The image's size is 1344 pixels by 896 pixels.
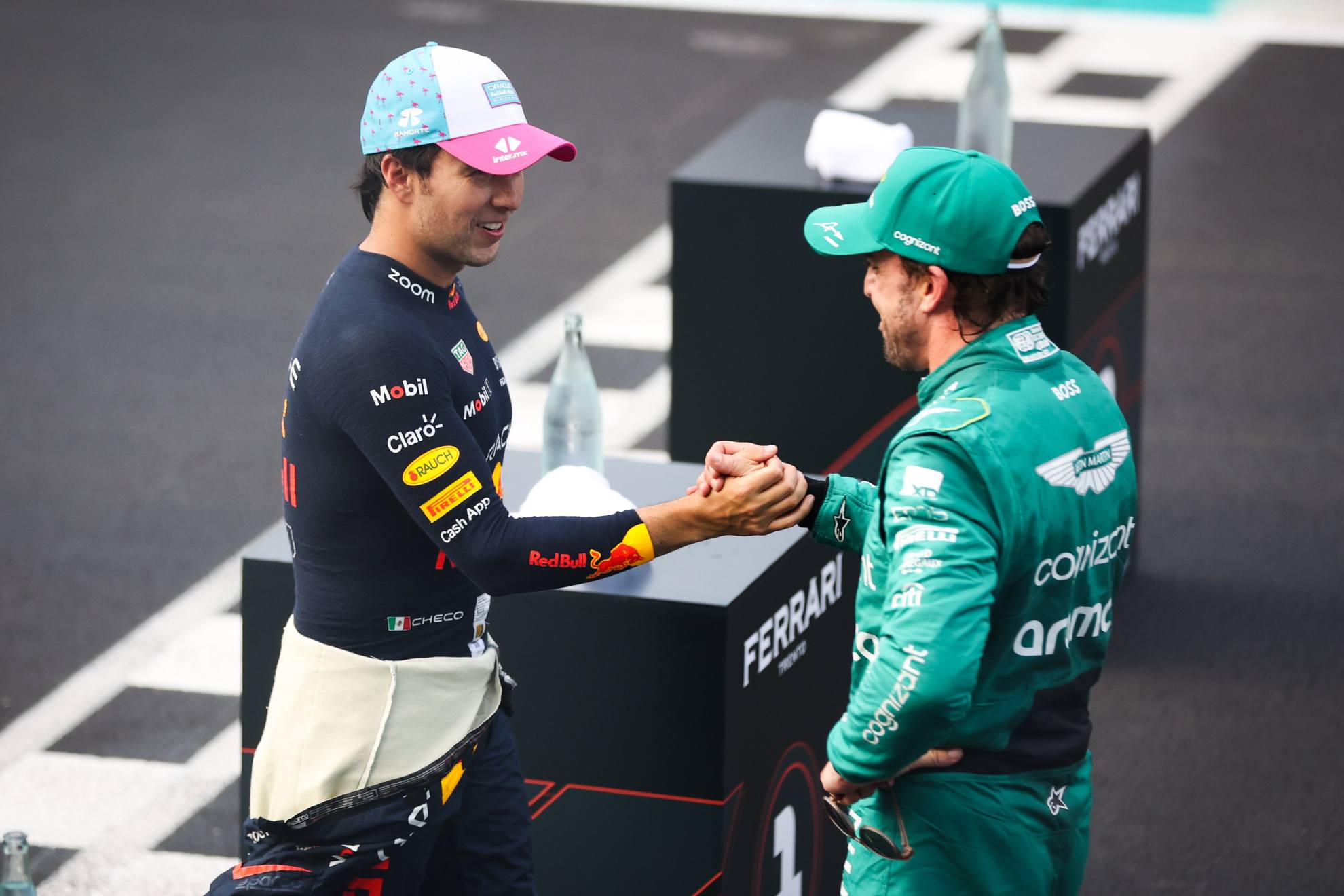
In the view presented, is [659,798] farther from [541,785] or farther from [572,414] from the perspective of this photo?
[572,414]

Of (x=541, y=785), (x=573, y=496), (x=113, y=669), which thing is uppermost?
(x=573, y=496)

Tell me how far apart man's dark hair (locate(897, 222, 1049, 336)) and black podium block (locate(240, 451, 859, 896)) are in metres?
0.98

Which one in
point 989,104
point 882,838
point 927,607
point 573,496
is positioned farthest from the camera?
point 989,104

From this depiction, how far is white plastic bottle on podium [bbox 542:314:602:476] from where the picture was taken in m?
4.11

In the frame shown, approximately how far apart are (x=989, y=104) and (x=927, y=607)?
3.69 meters

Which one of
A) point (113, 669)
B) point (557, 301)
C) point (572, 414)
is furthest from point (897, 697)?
point (557, 301)

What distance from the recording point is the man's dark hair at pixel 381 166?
304 cm

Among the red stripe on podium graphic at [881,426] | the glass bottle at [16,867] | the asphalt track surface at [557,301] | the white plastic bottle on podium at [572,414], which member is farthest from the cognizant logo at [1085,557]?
the red stripe on podium graphic at [881,426]

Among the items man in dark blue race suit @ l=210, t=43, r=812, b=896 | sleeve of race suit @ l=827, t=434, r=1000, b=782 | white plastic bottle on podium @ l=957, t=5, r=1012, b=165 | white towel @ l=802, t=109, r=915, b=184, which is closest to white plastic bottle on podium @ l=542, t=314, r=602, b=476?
man in dark blue race suit @ l=210, t=43, r=812, b=896

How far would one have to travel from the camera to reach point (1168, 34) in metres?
12.3

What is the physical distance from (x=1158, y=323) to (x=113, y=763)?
4712mm

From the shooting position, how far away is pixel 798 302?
5875 mm

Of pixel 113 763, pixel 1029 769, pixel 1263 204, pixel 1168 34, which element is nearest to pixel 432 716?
pixel 1029 769

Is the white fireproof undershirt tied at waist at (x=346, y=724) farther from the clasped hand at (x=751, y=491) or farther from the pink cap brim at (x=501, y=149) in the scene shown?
the pink cap brim at (x=501, y=149)
